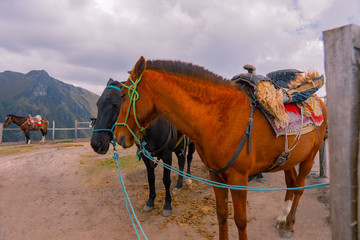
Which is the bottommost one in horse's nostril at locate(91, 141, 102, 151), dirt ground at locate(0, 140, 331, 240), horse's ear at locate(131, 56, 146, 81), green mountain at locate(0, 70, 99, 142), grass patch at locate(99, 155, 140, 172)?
dirt ground at locate(0, 140, 331, 240)

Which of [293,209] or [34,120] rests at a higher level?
[34,120]

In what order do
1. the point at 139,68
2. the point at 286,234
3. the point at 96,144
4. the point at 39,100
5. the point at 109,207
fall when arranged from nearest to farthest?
1. the point at 139,68
2. the point at 96,144
3. the point at 286,234
4. the point at 109,207
5. the point at 39,100

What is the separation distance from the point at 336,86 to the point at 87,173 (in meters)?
7.09

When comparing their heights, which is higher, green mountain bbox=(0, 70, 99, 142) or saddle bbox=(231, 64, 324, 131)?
green mountain bbox=(0, 70, 99, 142)

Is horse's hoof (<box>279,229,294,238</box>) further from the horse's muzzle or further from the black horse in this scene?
the horse's muzzle

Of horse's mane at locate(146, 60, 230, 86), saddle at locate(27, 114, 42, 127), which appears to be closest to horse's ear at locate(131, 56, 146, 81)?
horse's mane at locate(146, 60, 230, 86)

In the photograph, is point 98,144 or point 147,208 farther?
point 147,208

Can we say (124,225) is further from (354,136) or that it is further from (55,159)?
(55,159)

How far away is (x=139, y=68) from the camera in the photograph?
7.63ft

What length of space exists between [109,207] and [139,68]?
3.78 metres

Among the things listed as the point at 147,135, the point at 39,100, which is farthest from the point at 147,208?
the point at 39,100

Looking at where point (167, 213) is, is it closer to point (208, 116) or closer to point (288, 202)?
point (288, 202)

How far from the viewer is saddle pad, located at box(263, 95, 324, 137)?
2.35m

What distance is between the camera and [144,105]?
230 cm
